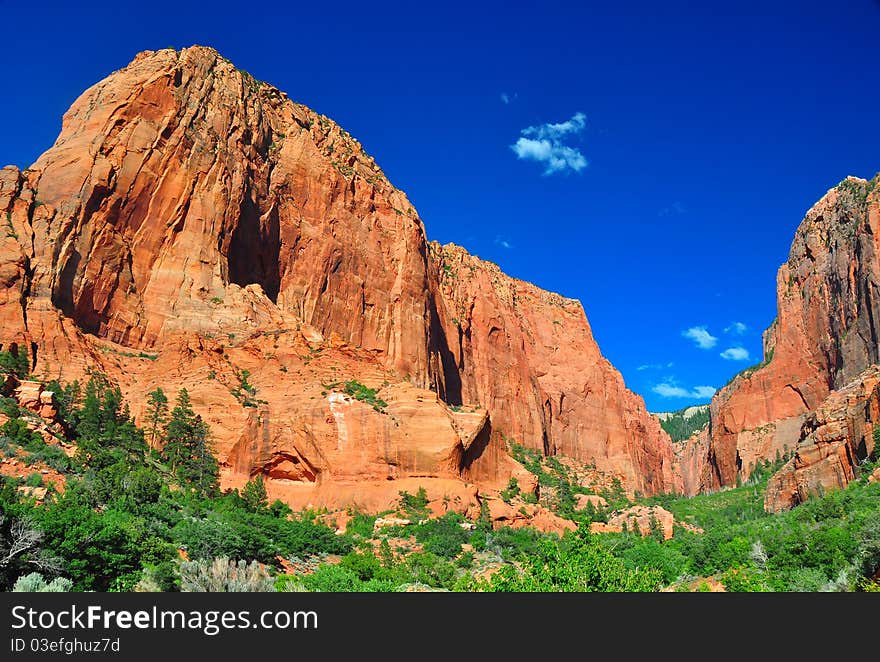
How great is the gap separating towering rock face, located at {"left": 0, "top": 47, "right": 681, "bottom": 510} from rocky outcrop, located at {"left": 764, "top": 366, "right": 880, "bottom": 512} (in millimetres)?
22019

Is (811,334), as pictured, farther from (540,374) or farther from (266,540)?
(266,540)

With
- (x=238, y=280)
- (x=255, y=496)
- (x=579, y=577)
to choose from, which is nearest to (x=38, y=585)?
(x=579, y=577)

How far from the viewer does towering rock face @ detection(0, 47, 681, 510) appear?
175ft

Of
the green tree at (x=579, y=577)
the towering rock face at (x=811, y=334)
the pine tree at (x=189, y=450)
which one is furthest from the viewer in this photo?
the towering rock face at (x=811, y=334)

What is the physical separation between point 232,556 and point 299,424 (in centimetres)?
2361

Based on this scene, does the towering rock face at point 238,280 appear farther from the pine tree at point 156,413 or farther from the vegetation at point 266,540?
the vegetation at point 266,540

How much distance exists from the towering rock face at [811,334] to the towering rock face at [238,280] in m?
55.6

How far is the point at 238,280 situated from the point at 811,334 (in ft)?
298

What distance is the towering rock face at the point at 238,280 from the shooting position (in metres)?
53.4

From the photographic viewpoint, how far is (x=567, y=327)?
136 m

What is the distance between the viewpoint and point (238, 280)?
2625 inches

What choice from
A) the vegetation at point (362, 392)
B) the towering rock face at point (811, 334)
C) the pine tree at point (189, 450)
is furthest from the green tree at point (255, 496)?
the towering rock face at point (811, 334)
